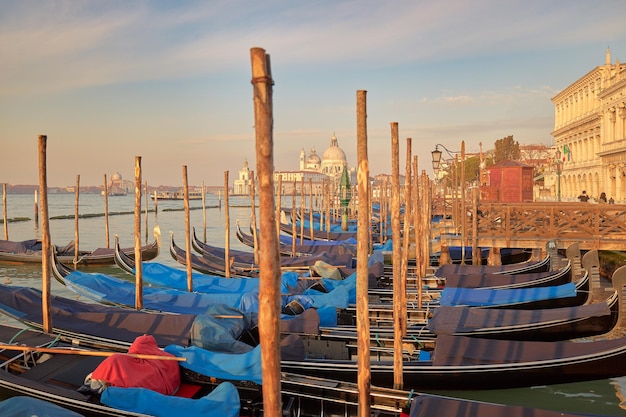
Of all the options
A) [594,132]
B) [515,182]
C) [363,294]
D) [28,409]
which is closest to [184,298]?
[28,409]

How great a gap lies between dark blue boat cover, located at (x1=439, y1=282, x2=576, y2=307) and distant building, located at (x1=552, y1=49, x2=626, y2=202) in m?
18.6

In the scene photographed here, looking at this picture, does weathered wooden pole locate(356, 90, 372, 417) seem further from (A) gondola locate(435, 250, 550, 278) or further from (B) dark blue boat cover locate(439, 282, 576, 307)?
(A) gondola locate(435, 250, 550, 278)

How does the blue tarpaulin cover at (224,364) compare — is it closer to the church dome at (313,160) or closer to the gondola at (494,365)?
the gondola at (494,365)

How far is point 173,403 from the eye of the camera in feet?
14.6

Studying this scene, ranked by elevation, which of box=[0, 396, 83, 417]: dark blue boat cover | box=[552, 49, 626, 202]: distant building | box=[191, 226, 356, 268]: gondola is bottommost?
box=[0, 396, 83, 417]: dark blue boat cover

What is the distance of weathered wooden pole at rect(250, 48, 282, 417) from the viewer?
97.3 inches

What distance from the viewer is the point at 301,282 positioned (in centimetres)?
1005

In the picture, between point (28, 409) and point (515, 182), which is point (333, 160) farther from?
point (28, 409)

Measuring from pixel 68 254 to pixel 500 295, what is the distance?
43.4 ft

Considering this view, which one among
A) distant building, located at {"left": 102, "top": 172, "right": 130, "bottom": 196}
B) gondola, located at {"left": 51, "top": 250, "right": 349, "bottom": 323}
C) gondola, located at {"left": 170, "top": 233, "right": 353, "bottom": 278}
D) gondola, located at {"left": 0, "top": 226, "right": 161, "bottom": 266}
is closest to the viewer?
gondola, located at {"left": 51, "top": 250, "right": 349, "bottom": 323}

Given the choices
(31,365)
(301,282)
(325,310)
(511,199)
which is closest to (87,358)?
(31,365)

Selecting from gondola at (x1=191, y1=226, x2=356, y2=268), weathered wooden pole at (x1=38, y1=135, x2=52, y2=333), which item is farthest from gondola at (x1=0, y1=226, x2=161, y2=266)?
weathered wooden pole at (x1=38, y1=135, x2=52, y2=333)

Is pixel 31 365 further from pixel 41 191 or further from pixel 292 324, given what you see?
pixel 292 324

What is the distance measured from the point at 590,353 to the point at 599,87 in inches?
1114
